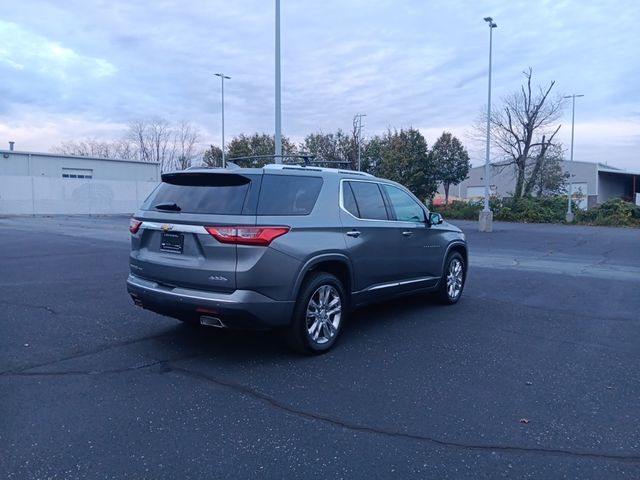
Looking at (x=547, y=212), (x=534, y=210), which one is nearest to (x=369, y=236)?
(x=534, y=210)

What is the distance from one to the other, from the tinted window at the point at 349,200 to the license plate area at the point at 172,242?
1.82 m

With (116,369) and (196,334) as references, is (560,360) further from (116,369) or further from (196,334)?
Result: (116,369)

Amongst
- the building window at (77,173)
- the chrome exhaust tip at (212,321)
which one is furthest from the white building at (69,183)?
the chrome exhaust tip at (212,321)

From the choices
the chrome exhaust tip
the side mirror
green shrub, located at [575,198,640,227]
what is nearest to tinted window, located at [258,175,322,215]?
the chrome exhaust tip

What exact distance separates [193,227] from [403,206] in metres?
3.11

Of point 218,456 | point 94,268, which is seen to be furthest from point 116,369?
point 94,268

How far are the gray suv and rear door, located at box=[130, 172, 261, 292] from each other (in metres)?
0.01

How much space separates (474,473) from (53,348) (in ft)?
14.1

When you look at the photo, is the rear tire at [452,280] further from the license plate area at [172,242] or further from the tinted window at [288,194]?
the license plate area at [172,242]

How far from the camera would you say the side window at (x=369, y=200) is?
621 centimetres

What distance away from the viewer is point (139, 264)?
215 inches

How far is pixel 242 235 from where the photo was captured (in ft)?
15.7

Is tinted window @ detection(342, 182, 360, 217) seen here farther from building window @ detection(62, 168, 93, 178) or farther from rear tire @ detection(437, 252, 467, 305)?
building window @ detection(62, 168, 93, 178)

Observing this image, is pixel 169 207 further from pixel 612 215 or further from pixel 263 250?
pixel 612 215
